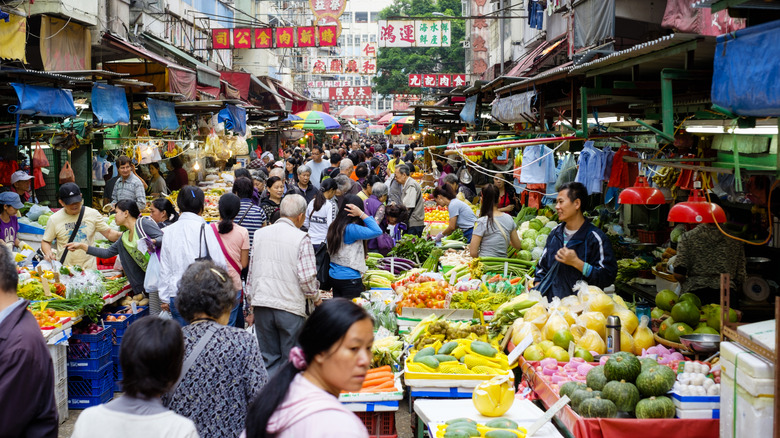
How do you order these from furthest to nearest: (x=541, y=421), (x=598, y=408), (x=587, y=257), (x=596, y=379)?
(x=587, y=257) < (x=596, y=379) < (x=598, y=408) < (x=541, y=421)

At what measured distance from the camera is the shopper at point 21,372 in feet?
10.3

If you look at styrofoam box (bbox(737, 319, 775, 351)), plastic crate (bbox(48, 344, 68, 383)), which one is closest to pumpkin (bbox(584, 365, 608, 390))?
styrofoam box (bbox(737, 319, 775, 351))

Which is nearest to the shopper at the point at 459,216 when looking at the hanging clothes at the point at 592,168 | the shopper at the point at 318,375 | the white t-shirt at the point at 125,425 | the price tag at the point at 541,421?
the hanging clothes at the point at 592,168

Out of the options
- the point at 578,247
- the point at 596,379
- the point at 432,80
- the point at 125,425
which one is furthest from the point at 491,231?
the point at 432,80

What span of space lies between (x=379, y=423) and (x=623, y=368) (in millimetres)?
1728

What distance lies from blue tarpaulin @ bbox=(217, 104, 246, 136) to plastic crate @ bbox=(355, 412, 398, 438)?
38.7 ft

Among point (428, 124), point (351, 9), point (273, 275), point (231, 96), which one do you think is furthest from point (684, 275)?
point (351, 9)

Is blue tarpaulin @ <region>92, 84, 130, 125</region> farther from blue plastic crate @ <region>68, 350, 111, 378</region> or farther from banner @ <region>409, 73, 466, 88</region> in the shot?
banner @ <region>409, 73, 466, 88</region>

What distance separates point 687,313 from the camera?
5633mm

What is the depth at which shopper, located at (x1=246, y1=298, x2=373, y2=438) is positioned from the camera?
84.1 inches

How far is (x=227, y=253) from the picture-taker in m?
6.62

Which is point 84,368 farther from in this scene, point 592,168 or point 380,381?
point 592,168

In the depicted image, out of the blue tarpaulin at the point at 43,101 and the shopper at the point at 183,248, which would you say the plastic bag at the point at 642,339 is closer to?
the shopper at the point at 183,248

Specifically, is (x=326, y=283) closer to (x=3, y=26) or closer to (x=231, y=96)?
(x=3, y=26)
